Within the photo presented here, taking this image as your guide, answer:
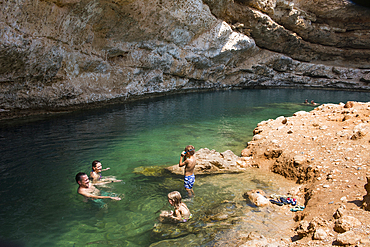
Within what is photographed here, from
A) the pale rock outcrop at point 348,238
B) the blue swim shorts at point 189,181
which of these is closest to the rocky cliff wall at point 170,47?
the blue swim shorts at point 189,181

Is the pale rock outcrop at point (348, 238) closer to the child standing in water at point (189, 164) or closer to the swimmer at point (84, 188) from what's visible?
the child standing in water at point (189, 164)

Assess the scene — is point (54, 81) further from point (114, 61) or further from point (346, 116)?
point (346, 116)

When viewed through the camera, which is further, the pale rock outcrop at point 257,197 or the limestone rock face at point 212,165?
the limestone rock face at point 212,165

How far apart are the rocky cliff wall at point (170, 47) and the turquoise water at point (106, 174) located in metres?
3.63

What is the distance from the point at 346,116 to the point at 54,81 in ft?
56.7

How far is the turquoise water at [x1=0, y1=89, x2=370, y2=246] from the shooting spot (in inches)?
190

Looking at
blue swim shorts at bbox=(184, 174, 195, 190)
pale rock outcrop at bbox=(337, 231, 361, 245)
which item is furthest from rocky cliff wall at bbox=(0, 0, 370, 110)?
pale rock outcrop at bbox=(337, 231, 361, 245)

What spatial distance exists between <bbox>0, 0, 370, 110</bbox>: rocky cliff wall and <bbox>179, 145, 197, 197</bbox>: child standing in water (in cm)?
1151

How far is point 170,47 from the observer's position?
→ 24.8 meters

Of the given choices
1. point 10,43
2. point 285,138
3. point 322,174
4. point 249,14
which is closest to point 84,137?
point 10,43

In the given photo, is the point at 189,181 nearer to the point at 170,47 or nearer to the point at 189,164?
the point at 189,164

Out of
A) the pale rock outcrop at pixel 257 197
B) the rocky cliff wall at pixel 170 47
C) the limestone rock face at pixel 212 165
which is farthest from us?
the rocky cliff wall at pixel 170 47

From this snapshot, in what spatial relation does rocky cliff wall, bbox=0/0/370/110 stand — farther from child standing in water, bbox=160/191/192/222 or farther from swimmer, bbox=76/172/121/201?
child standing in water, bbox=160/191/192/222

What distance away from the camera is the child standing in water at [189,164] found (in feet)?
19.8
